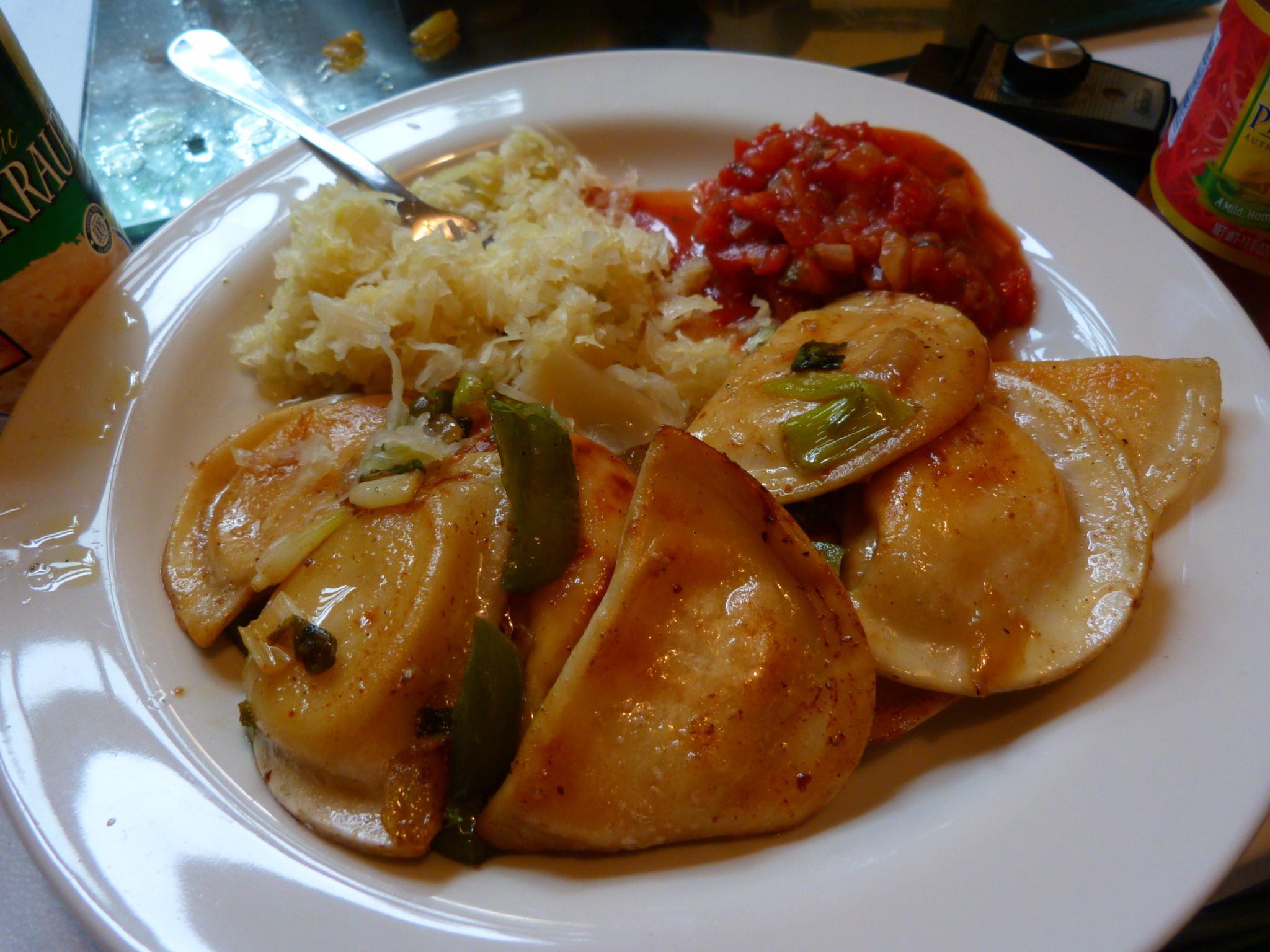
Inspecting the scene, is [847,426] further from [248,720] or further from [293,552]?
[248,720]

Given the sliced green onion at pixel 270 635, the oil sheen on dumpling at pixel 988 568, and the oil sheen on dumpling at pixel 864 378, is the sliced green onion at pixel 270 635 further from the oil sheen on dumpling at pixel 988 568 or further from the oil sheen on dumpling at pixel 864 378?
the oil sheen on dumpling at pixel 988 568

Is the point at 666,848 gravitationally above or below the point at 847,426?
below

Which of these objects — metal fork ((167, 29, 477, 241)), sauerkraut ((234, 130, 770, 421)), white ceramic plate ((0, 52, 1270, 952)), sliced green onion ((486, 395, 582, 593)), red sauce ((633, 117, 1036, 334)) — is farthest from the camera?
metal fork ((167, 29, 477, 241))

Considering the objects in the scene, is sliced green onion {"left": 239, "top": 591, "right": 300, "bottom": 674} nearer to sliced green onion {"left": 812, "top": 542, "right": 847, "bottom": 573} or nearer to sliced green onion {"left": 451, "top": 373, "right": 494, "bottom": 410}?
sliced green onion {"left": 451, "top": 373, "right": 494, "bottom": 410}

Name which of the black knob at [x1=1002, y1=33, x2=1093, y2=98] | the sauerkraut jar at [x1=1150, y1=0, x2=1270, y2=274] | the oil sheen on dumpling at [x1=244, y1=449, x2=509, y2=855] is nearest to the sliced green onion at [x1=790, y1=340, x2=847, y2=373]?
the oil sheen on dumpling at [x1=244, y1=449, x2=509, y2=855]

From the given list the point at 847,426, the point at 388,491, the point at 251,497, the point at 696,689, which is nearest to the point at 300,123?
the point at 251,497

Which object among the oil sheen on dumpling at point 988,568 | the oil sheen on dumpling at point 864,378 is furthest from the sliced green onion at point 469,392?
the oil sheen on dumpling at point 988,568

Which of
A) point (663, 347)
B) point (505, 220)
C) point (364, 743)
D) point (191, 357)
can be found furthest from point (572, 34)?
point (364, 743)
